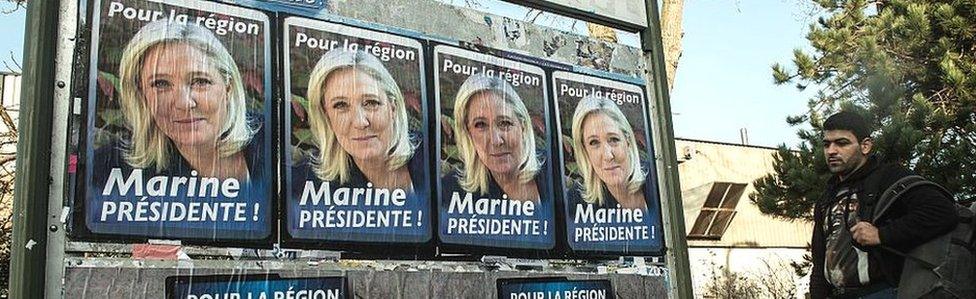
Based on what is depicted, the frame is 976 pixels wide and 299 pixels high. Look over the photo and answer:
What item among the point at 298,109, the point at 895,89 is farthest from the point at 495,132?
the point at 895,89

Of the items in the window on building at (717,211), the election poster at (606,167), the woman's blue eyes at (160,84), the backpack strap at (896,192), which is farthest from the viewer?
the window on building at (717,211)

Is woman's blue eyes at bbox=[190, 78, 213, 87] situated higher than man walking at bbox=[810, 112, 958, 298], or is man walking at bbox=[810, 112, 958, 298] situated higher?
woman's blue eyes at bbox=[190, 78, 213, 87]

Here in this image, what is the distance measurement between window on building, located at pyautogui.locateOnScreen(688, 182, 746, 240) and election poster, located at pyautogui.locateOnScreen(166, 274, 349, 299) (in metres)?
21.0

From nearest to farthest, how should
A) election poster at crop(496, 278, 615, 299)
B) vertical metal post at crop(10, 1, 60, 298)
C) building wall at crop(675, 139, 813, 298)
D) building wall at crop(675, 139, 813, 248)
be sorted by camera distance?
vertical metal post at crop(10, 1, 60, 298) → election poster at crop(496, 278, 615, 299) → building wall at crop(675, 139, 813, 298) → building wall at crop(675, 139, 813, 248)

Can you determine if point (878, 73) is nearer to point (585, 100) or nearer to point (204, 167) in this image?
point (585, 100)

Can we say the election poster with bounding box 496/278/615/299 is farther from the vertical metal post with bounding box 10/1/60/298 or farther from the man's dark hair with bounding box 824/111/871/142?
the vertical metal post with bounding box 10/1/60/298

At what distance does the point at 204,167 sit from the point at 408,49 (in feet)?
2.87

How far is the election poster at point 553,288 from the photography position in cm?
319

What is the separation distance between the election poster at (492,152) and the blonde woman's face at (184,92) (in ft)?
2.67

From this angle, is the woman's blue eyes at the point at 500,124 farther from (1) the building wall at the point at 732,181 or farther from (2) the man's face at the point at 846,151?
(1) the building wall at the point at 732,181

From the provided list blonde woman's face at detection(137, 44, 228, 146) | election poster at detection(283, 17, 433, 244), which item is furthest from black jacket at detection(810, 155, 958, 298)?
blonde woman's face at detection(137, 44, 228, 146)

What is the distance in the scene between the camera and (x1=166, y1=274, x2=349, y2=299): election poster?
7.95ft

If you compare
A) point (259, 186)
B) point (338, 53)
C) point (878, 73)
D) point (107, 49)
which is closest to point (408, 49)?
point (338, 53)

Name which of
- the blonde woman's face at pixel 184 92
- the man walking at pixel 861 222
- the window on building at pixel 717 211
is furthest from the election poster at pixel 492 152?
the window on building at pixel 717 211
